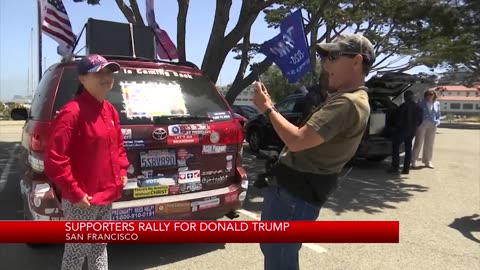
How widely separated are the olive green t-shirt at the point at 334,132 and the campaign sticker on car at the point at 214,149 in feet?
6.54

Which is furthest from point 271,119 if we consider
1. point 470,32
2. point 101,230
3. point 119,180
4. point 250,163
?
point 470,32

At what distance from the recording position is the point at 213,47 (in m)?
9.45

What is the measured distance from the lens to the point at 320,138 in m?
2.31

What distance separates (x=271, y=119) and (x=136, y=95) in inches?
86.8

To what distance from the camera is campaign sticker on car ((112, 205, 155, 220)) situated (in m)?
3.92

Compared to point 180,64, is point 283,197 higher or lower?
lower

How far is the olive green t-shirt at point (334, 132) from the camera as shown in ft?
7.62

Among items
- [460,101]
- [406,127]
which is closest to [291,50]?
[406,127]

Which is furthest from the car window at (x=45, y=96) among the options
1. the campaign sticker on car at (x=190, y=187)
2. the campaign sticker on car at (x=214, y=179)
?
the campaign sticker on car at (x=214, y=179)

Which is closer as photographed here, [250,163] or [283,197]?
[283,197]

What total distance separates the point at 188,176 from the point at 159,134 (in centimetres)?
52

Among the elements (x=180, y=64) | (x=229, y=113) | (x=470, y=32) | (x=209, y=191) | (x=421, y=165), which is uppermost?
(x=470, y=32)

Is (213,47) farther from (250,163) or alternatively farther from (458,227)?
(458,227)

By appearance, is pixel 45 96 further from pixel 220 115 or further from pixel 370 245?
pixel 370 245
